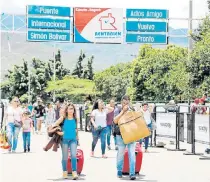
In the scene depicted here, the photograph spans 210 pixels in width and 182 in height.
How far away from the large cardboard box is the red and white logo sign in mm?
27159

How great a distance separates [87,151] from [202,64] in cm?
2212

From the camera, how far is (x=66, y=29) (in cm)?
4009

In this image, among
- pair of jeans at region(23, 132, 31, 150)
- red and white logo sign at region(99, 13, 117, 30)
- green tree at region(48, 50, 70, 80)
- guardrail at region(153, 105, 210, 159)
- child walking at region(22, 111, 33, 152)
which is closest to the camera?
guardrail at region(153, 105, 210, 159)

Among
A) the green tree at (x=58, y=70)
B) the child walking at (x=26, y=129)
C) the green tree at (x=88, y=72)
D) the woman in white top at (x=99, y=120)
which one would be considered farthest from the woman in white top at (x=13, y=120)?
the green tree at (x=88, y=72)

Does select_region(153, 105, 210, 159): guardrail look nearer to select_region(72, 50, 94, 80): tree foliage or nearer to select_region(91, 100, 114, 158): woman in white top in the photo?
select_region(91, 100, 114, 158): woman in white top

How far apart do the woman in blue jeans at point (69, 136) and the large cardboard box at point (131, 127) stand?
0.91 meters

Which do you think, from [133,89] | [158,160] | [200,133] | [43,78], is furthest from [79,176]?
[43,78]

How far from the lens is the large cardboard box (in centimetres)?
1290

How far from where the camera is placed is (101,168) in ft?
50.2

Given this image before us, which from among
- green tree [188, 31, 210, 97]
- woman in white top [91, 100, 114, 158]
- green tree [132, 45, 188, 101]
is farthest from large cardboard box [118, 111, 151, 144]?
green tree [132, 45, 188, 101]

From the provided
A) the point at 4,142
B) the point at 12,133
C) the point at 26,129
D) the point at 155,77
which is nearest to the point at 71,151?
the point at 12,133

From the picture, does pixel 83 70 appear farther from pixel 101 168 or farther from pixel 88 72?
pixel 101 168

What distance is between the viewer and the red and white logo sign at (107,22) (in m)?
40.0

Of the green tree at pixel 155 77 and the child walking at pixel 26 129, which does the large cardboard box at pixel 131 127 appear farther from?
the green tree at pixel 155 77
